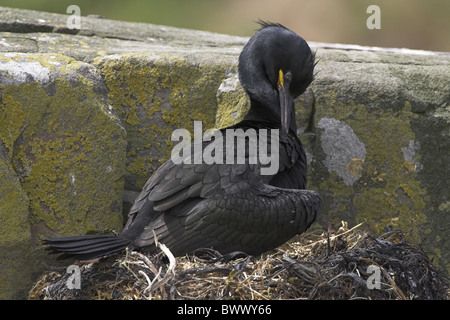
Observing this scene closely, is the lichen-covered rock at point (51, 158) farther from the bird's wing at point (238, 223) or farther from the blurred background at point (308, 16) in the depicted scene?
the blurred background at point (308, 16)

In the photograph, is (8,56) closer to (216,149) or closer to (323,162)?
(216,149)

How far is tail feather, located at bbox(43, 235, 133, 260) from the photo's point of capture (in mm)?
4695

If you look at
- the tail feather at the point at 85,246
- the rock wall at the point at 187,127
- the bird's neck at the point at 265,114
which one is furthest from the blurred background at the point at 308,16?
the tail feather at the point at 85,246

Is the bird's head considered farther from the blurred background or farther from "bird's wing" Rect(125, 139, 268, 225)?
the blurred background

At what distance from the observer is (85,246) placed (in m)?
4.73

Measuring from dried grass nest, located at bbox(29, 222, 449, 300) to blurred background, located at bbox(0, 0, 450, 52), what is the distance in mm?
7179

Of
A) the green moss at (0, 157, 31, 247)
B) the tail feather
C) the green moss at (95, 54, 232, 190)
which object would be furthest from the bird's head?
the green moss at (0, 157, 31, 247)

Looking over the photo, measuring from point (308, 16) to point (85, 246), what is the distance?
8.13 meters

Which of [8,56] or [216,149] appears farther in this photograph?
[8,56]

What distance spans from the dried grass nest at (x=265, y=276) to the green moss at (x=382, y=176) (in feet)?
2.59

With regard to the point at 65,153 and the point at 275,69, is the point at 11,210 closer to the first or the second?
the point at 65,153

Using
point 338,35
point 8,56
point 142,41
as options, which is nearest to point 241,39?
point 142,41

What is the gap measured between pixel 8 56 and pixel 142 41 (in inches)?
68.1

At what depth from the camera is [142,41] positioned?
693 centimetres
